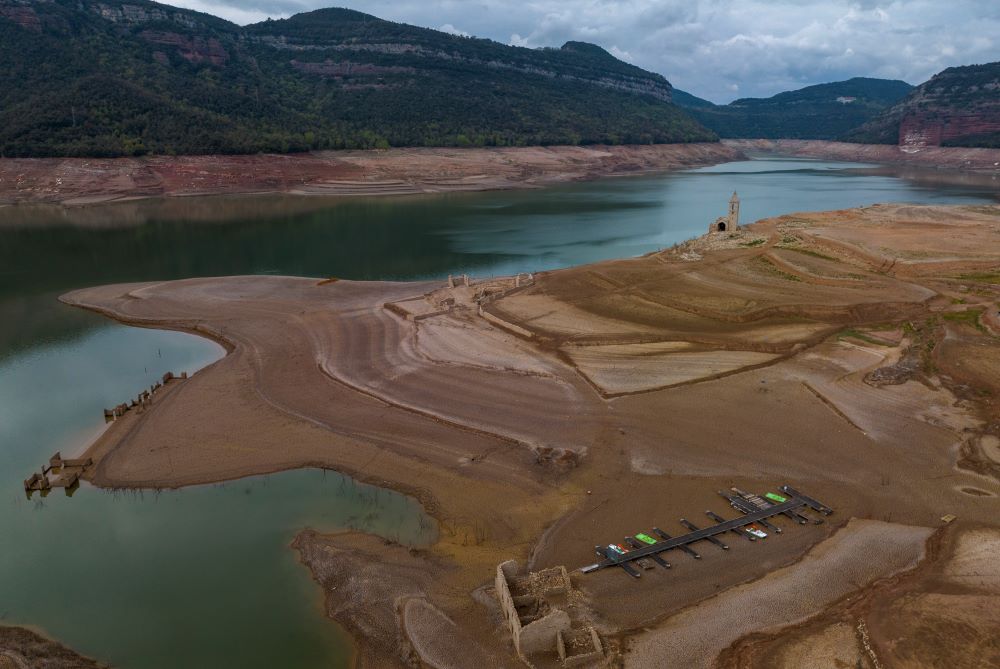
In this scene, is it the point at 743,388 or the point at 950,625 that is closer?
the point at 950,625

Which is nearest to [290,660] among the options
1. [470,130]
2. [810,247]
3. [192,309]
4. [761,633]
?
[761,633]

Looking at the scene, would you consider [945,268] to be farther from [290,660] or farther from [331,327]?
[290,660]

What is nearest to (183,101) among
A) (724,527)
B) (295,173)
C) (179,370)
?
(295,173)

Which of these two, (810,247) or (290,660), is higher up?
(810,247)

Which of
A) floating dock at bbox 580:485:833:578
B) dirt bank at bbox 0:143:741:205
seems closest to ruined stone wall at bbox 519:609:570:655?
floating dock at bbox 580:485:833:578

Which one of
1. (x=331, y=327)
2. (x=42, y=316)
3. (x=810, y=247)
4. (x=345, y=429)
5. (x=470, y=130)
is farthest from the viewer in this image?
(x=470, y=130)

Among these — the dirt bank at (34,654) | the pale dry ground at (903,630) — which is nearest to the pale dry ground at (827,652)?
the pale dry ground at (903,630)

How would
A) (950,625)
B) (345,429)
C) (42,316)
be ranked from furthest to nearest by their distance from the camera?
(42,316)
(345,429)
(950,625)

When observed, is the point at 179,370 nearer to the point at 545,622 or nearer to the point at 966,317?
the point at 545,622

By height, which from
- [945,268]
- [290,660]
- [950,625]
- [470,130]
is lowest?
[290,660]
